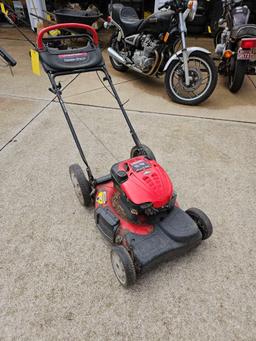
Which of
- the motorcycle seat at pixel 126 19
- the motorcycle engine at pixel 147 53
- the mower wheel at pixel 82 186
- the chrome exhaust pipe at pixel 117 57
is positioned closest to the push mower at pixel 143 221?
the mower wheel at pixel 82 186

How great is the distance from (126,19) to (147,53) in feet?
3.01

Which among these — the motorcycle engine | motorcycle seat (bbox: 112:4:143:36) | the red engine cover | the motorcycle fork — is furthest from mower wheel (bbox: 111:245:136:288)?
motorcycle seat (bbox: 112:4:143:36)

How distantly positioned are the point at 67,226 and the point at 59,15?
4616 mm

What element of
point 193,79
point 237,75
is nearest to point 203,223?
point 193,79

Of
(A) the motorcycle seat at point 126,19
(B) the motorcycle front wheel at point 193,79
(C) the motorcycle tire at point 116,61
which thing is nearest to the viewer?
(B) the motorcycle front wheel at point 193,79

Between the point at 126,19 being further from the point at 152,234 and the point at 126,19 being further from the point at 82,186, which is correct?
Answer: the point at 152,234

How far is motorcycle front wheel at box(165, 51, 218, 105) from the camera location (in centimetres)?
309

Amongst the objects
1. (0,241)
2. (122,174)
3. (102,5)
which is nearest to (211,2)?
(102,5)

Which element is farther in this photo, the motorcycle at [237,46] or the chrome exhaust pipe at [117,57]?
the chrome exhaust pipe at [117,57]

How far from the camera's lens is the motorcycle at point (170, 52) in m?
3.04

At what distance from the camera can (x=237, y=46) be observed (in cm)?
324

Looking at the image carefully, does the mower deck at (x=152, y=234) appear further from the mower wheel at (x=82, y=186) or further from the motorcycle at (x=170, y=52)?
the motorcycle at (x=170, y=52)

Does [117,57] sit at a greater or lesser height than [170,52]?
lesser

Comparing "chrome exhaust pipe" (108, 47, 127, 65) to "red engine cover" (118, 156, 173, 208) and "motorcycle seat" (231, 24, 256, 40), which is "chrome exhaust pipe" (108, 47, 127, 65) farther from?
"red engine cover" (118, 156, 173, 208)
